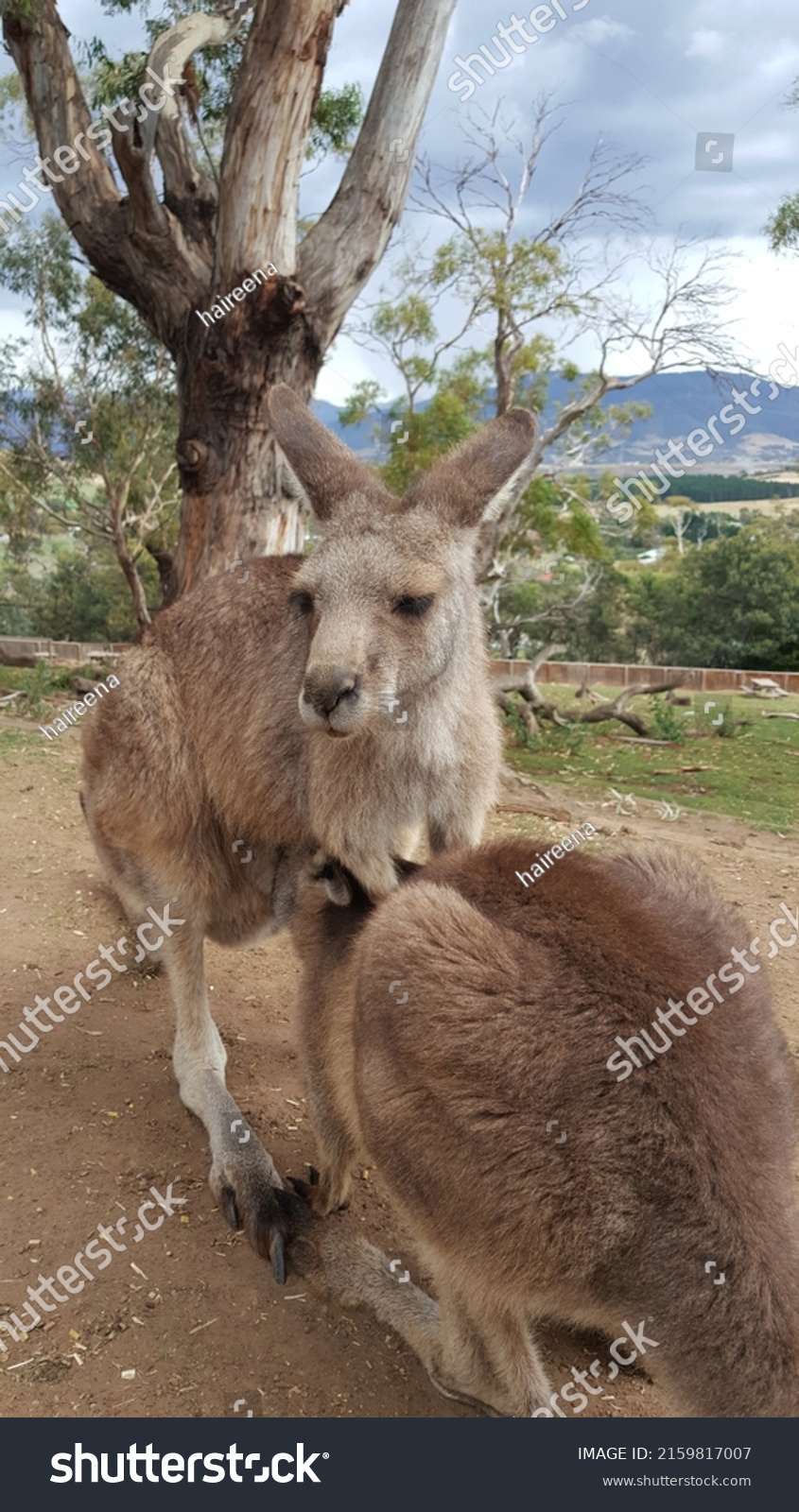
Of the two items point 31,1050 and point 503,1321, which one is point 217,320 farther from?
point 503,1321

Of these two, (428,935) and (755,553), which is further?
(755,553)

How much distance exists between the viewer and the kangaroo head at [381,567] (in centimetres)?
243

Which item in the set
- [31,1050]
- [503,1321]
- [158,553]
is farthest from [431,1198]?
[158,553]

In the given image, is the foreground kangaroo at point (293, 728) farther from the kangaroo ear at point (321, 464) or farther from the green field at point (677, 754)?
the green field at point (677, 754)

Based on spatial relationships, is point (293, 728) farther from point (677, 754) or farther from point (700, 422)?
point (677, 754)

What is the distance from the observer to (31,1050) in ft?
11.8

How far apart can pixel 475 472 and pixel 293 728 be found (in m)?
0.86

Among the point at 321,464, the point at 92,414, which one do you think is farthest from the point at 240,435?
the point at 92,414

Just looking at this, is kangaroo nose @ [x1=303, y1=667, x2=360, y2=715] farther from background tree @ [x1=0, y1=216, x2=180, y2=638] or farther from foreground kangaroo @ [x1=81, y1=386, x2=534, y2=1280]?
background tree @ [x1=0, y1=216, x2=180, y2=638]

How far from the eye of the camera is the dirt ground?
7.64ft

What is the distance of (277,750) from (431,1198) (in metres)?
1.41

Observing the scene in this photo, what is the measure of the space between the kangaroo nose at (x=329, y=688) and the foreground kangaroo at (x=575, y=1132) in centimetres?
45

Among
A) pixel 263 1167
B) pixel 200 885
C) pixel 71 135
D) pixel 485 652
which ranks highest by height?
pixel 71 135

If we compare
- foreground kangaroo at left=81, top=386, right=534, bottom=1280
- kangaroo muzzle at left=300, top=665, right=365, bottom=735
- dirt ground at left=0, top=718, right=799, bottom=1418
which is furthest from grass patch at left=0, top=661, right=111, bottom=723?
kangaroo muzzle at left=300, top=665, right=365, bottom=735
